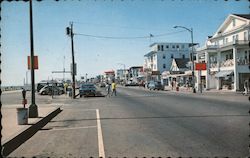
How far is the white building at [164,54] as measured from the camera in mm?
113825

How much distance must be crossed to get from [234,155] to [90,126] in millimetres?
7051

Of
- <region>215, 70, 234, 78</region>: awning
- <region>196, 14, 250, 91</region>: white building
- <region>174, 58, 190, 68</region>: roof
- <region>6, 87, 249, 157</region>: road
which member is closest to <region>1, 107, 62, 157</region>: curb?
<region>6, 87, 249, 157</region>: road

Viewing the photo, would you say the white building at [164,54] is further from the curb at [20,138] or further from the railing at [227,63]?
the curb at [20,138]

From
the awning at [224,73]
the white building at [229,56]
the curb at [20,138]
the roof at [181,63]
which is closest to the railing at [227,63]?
the white building at [229,56]

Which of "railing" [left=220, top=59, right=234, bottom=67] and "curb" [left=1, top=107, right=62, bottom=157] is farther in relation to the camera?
"railing" [left=220, top=59, right=234, bottom=67]

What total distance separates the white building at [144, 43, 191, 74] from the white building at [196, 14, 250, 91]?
52.1m

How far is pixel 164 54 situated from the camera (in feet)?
375

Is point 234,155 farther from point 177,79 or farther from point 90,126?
point 177,79

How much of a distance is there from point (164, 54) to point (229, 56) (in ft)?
206

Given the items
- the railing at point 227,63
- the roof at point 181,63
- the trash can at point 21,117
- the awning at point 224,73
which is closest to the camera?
the trash can at point 21,117

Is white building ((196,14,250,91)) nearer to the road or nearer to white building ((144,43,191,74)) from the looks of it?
the road

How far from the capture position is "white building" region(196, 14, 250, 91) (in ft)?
151

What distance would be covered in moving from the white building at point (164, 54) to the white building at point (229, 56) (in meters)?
52.1

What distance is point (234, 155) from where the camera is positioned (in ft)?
22.4
